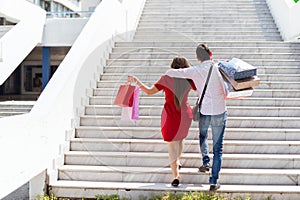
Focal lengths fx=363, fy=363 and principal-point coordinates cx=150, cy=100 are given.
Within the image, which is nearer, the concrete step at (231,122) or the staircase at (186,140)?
the staircase at (186,140)

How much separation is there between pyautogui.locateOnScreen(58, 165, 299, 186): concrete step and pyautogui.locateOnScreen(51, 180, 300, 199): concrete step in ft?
0.30

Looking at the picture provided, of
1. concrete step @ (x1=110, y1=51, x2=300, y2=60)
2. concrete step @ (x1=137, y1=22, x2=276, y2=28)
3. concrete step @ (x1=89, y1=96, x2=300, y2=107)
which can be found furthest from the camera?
concrete step @ (x1=137, y1=22, x2=276, y2=28)

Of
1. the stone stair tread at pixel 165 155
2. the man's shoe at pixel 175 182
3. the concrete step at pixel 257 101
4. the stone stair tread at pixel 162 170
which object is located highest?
the concrete step at pixel 257 101

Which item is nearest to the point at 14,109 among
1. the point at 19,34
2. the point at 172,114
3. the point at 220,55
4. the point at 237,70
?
the point at 19,34

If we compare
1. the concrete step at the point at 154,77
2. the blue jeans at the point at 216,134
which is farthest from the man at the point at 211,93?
the concrete step at the point at 154,77

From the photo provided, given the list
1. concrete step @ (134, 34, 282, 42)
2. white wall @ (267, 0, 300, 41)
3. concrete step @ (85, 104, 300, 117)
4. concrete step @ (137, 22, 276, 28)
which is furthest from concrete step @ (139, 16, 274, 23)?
concrete step @ (85, 104, 300, 117)

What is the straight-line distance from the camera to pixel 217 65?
4172 millimetres

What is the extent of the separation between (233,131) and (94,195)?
2.23m

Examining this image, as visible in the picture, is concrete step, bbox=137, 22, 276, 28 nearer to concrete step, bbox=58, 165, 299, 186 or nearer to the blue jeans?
concrete step, bbox=58, 165, 299, 186

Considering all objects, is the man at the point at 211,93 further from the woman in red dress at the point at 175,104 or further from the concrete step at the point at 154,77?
the concrete step at the point at 154,77

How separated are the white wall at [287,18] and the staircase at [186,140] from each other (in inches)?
Answer: 39.5

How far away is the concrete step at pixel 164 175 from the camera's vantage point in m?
4.59

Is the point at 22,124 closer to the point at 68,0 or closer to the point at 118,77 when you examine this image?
the point at 118,77

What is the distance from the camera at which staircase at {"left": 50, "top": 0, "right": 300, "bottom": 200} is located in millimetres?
4566
